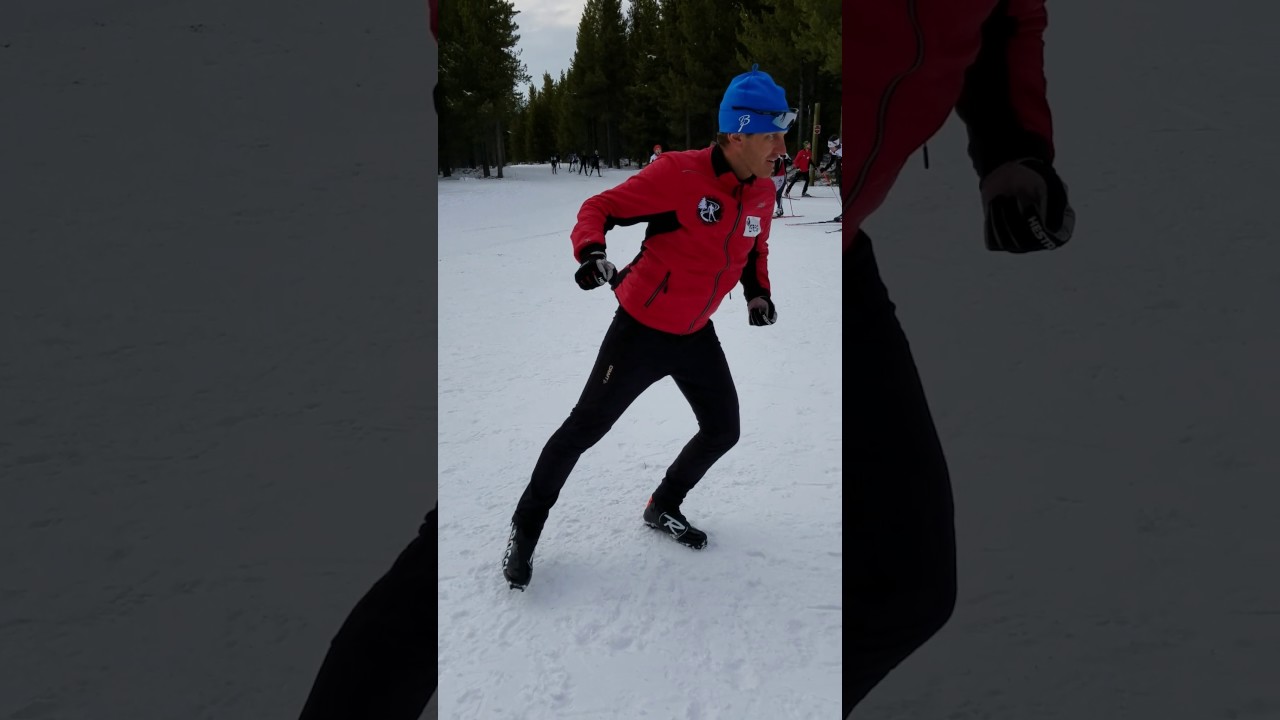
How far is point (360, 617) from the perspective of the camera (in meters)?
1.05

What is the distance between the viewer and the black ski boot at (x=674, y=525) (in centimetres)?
256

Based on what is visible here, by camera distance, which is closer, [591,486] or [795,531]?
[795,531]

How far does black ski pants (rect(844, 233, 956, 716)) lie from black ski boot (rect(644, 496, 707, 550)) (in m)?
1.07

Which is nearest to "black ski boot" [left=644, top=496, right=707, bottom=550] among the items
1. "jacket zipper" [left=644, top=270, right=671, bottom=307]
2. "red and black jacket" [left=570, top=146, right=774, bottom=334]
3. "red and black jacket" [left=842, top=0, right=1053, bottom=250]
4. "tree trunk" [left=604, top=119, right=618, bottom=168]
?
"red and black jacket" [left=570, top=146, right=774, bottom=334]

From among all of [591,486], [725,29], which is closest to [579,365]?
[591,486]

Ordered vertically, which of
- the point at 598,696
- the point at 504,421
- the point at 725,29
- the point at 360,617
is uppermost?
the point at 725,29

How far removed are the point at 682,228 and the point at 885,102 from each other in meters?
0.89

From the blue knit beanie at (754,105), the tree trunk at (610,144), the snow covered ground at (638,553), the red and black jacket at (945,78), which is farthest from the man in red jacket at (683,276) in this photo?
the tree trunk at (610,144)

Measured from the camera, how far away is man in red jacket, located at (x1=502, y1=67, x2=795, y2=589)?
2055 mm

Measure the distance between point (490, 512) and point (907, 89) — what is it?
2225 mm

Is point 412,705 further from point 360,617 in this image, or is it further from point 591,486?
point 591,486

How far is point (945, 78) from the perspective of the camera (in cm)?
134

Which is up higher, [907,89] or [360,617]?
[907,89]

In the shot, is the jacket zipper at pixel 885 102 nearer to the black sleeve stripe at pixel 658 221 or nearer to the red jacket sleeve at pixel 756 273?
the black sleeve stripe at pixel 658 221
